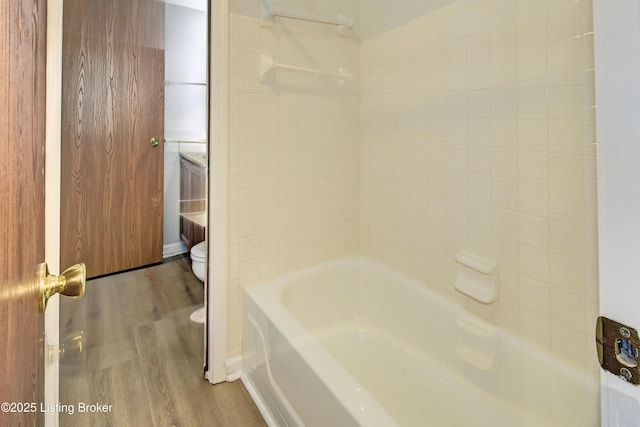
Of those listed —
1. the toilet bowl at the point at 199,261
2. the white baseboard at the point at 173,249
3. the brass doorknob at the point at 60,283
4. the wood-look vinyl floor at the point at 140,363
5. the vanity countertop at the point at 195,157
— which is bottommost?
the white baseboard at the point at 173,249

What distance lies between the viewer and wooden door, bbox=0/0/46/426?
32cm

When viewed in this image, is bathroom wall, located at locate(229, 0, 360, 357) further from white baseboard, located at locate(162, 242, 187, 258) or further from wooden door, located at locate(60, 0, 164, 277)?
white baseboard, located at locate(162, 242, 187, 258)

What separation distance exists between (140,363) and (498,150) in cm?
207

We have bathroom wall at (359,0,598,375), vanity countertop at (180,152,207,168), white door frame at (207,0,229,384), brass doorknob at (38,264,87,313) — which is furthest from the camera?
vanity countertop at (180,152,207,168)

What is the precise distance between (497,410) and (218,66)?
189 centimetres

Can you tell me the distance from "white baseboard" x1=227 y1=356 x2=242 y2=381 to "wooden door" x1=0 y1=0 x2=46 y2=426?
4.59 feet

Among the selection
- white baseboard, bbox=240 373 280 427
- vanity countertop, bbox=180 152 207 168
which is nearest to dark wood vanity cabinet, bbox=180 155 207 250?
vanity countertop, bbox=180 152 207 168

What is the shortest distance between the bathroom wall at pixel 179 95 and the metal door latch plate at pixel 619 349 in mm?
3436

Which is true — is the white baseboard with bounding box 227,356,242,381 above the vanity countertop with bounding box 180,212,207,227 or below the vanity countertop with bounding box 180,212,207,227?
below

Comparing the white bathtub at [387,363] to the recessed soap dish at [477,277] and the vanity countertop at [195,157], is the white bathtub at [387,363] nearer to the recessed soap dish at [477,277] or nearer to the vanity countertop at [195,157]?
the recessed soap dish at [477,277]

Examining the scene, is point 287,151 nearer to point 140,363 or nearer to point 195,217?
point 140,363

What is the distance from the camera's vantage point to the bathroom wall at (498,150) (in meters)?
1.17

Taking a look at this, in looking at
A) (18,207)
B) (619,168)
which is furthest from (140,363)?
(619,168)

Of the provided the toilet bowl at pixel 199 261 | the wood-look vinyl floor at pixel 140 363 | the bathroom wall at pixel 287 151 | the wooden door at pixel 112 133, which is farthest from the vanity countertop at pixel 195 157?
the bathroom wall at pixel 287 151
